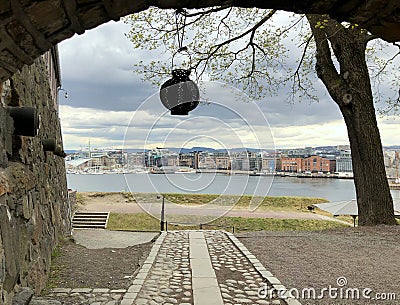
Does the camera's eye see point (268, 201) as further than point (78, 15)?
Yes

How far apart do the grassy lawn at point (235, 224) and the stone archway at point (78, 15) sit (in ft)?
36.0

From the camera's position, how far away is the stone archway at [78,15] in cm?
128

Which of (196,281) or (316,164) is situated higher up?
(316,164)

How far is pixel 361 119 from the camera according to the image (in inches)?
295

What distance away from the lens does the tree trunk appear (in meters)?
7.45

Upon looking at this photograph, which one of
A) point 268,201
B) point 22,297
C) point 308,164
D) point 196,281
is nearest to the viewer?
point 22,297

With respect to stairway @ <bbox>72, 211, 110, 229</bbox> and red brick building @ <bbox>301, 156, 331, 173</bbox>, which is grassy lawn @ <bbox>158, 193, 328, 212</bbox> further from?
red brick building @ <bbox>301, 156, 331, 173</bbox>

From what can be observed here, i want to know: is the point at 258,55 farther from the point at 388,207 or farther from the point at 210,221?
the point at 210,221

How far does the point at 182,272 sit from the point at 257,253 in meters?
1.41

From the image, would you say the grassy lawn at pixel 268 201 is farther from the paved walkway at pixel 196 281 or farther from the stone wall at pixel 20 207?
the stone wall at pixel 20 207

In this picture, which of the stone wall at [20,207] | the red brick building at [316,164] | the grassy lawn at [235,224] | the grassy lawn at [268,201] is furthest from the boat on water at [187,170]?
the grassy lawn at [268,201]

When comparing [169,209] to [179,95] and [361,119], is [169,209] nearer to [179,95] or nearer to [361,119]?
[361,119]

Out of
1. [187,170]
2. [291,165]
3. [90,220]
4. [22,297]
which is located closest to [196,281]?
[22,297]

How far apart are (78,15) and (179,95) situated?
2.03 metres
